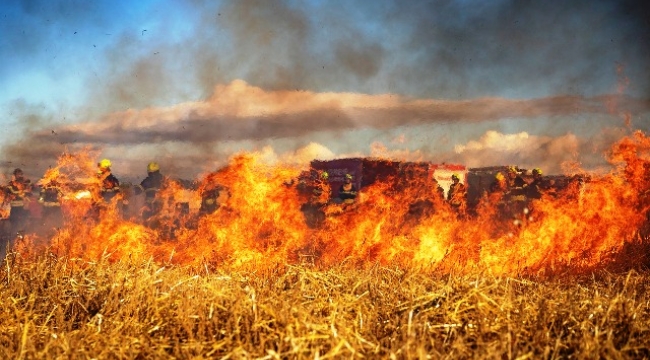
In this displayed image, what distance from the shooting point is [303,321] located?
376 centimetres

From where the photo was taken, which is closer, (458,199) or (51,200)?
(51,200)

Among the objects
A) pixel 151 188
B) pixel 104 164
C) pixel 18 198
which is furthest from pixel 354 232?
pixel 18 198

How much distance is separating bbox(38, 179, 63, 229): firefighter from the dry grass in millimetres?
10715

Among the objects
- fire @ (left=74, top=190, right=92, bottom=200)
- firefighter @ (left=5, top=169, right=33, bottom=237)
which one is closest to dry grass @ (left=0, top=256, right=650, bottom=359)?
fire @ (left=74, top=190, right=92, bottom=200)

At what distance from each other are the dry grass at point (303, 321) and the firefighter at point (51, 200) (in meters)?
10.7

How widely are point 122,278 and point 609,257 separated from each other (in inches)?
318

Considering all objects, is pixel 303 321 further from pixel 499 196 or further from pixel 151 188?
pixel 499 196

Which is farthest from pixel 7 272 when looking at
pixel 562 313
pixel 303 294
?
pixel 562 313

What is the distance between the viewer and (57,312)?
445 centimetres

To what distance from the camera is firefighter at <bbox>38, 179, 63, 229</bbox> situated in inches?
585

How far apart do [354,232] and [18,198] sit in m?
9.90

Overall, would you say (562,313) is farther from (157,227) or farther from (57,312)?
(157,227)

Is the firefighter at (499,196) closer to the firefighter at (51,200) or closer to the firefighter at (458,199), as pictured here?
the firefighter at (458,199)

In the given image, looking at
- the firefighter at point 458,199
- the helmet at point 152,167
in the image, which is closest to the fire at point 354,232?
the helmet at point 152,167
